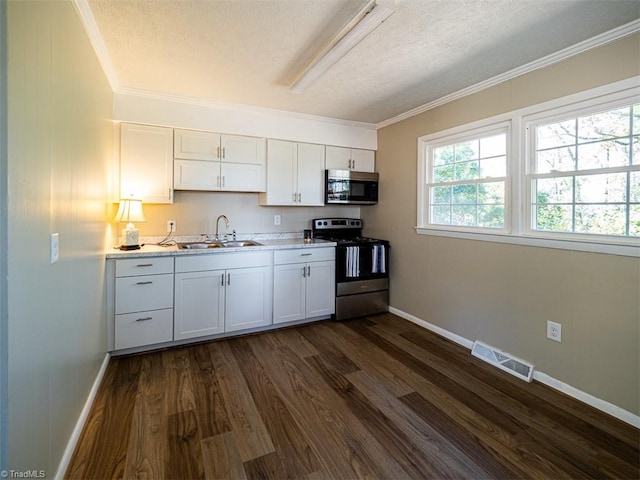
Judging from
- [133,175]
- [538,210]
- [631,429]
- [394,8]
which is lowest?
[631,429]

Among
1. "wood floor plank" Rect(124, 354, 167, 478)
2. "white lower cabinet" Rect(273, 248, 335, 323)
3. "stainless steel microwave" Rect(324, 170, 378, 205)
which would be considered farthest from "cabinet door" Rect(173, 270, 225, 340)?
"stainless steel microwave" Rect(324, 170, 378, 205)

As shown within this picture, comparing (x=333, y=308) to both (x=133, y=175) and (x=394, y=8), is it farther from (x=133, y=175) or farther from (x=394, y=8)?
(x=394, y=8)

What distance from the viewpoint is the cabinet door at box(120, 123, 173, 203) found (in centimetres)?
289

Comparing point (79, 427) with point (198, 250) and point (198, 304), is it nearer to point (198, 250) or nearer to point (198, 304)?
point (198, 304)

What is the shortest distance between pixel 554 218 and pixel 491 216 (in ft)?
1.67

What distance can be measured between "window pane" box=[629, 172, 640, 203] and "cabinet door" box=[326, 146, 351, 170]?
8.77 ft

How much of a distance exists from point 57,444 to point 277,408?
3.67 ft

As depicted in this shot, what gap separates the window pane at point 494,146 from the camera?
2.66 m

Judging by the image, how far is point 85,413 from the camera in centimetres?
184

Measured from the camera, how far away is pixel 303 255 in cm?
341

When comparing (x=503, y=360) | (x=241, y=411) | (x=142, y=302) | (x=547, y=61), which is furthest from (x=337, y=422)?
(x=547, y=61)

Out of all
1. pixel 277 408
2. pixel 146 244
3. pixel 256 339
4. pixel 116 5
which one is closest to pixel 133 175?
pixel 146 244

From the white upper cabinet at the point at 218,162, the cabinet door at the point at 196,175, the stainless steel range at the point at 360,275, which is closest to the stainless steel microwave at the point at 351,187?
the stainless steel range at the point at 360,275

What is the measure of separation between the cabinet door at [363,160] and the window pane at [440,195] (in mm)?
1039
